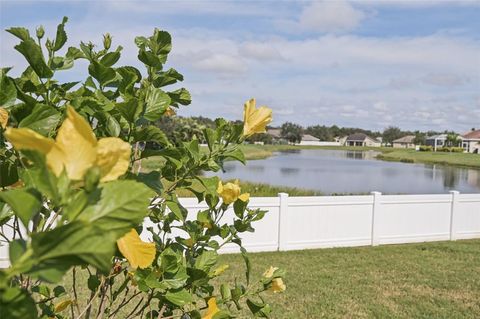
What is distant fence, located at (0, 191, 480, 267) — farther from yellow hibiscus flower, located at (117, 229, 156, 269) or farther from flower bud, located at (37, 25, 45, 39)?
yellow hibiscus flower, located at (117, 229, 156, 269)

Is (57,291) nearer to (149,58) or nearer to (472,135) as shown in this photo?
(149,58)

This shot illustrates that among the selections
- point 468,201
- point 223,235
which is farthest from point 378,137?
point 223,235

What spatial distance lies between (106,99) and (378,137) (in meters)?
130

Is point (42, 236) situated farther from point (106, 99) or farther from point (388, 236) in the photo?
point (388, 236)

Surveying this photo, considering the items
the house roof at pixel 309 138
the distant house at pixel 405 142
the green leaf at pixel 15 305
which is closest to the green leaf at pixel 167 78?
the green leaf at pixel 15 305

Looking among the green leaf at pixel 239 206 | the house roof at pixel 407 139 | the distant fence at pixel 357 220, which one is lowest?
the distant fence at pixel 357 220

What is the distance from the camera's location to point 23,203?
1.48 feet

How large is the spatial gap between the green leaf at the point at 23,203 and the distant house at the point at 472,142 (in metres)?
91.3

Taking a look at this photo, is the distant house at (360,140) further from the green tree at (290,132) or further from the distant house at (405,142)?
the green tree at (290,132)

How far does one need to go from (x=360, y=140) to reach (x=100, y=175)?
120 meters

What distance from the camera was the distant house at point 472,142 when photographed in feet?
273

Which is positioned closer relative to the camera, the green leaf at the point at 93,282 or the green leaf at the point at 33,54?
the green leaf at the point at 33,54

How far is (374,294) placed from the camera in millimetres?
5453

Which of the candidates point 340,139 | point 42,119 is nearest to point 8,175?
point 42,119
